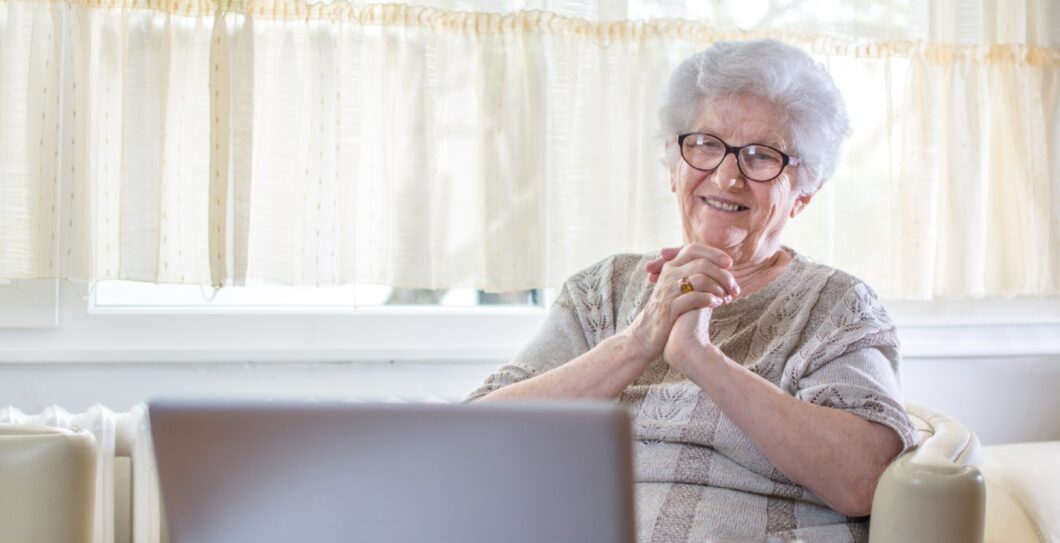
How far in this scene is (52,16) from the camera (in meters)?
2.08

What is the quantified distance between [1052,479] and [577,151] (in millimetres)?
1078

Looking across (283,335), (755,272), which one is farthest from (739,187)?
(283,335)

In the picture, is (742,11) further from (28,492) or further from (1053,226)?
(28,492)

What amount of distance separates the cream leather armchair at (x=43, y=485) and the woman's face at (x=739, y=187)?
0.99 m

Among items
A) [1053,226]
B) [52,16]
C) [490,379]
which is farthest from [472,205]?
[1053,226]

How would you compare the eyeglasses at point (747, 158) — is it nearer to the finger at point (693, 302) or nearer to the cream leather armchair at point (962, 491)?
the finger at point (693, 302)

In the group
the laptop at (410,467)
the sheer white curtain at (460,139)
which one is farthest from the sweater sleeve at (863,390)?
the laptop at (410,467)

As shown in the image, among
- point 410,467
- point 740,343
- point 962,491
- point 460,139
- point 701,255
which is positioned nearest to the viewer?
point 410,467

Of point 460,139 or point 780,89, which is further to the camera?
point 460,139

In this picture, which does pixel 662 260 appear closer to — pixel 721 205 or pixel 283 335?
pixel 721 205

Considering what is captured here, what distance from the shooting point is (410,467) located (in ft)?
2.72

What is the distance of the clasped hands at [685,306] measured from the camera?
62.9 inches

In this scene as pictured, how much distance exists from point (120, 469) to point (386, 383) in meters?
0.54

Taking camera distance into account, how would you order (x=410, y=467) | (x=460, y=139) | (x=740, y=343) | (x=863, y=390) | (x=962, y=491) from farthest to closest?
(x=460, y=139) < (x=740, y=343) < (x=863, y=390) < (x=962, y=491) < (x=410, y=467)
